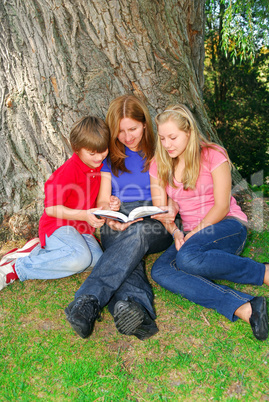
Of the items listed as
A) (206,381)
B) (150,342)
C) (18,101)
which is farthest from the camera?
(18,101)

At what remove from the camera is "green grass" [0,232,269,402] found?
1.94m

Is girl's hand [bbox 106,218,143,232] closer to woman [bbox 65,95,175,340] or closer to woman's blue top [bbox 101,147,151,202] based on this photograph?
woman [bbox 65,95,175,340]

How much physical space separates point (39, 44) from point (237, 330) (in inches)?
123

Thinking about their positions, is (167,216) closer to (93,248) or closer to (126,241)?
(126,241)

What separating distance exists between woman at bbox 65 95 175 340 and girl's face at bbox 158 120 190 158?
1.08ft

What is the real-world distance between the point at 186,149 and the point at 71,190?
1068 mm

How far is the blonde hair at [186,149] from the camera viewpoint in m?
2.80

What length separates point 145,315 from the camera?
7.74 ft

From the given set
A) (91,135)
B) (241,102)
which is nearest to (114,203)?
(91,135)

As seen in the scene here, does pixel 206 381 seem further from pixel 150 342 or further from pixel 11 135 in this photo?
pixel 11 135

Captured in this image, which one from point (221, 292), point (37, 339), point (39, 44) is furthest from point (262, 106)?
point (37, 339)

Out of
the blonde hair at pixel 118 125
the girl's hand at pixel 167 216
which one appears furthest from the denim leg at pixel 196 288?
the blonde hair at pixel 118 125

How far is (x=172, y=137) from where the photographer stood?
2799 millimetres

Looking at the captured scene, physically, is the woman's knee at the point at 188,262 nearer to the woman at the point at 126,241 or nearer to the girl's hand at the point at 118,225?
the woman at the point at 126,241
